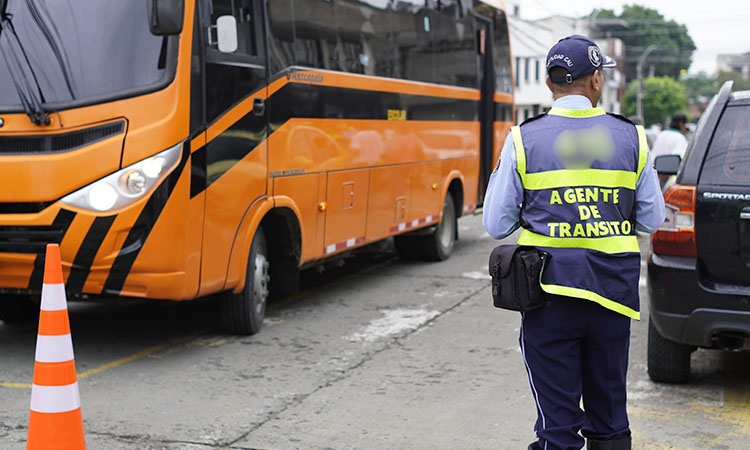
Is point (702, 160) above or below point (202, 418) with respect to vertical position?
above

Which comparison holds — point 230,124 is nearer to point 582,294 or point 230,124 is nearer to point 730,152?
point 730,152

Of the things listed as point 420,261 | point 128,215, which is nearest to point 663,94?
point 420,261

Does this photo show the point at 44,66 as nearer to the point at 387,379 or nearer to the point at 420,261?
the point at 387,379

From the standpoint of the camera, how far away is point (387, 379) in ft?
20.8

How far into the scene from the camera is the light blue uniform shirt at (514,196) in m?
3.54

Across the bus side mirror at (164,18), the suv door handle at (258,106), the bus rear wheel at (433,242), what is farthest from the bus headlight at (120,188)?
the bus rear wheel at (433,242)

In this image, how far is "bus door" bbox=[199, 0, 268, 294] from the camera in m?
6.75

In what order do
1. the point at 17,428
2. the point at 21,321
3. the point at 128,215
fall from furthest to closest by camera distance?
1. the point at 21,321
2. the point at 128,215
3. the point at 17,428

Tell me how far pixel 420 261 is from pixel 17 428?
A: 24.3 feet

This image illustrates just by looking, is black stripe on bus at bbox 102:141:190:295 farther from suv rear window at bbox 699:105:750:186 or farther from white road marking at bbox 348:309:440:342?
suv rear window at bbox 699:105:750:186

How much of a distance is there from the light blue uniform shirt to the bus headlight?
10.5ft

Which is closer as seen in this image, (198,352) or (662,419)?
(662,419)

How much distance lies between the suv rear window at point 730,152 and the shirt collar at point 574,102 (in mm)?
2231

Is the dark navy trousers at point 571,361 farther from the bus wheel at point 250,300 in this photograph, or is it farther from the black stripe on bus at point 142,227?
the bus wheel at point 250,300
